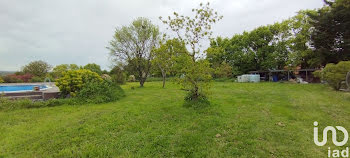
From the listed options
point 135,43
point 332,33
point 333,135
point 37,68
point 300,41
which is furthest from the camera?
point 37,68

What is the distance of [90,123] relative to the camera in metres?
3.73

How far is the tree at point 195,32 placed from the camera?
4836mm

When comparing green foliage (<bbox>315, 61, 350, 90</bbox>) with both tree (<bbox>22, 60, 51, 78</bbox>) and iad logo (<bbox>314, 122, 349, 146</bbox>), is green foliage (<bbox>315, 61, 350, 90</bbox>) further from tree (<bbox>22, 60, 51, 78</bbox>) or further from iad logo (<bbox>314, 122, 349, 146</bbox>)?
tree (<bbox>22, 60, 51, 78</bbox>)

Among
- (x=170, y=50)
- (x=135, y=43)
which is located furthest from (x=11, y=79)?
(x=170, y=50)

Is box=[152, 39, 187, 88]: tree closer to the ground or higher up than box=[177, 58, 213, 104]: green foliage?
higher up

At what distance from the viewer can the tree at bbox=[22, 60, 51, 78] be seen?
19845mm

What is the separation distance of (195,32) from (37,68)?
2669 centimetres

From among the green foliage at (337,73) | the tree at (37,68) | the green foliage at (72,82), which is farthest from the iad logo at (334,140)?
the tree at (37,68)

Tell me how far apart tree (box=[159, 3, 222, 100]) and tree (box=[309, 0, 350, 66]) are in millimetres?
15781

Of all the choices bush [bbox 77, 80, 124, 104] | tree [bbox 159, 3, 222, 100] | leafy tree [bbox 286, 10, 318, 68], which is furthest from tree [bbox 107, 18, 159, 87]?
leafy tree [bbox 286, 10, 318, 68]

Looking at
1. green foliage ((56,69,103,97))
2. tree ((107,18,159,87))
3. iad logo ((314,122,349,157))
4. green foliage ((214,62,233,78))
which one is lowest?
iad logo ((314,122,349,157))

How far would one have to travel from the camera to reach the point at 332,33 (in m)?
14.0

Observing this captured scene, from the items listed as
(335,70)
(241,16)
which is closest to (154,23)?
(241,16)

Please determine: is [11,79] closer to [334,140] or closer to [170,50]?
[170,50]
